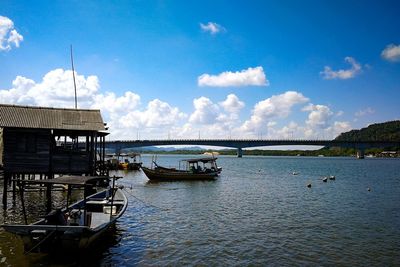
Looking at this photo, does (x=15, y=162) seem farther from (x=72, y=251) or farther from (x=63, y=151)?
(x=72, y=251)

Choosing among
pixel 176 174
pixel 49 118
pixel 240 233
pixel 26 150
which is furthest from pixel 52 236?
Result: pixel 176 174

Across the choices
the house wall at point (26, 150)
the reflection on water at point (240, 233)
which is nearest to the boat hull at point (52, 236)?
the reflection on water at point (240, 233)

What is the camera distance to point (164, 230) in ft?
63.6

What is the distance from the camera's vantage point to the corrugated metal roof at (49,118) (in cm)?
2338

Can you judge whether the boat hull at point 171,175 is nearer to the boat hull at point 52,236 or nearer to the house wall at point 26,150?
the house wall at point 26,150

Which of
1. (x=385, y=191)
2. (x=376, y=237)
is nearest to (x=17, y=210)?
(x=376, y=237)

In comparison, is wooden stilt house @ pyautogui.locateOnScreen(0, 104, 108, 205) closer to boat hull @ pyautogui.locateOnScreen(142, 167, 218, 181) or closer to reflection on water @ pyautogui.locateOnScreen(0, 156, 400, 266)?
reflection on water @ pyautogui.locateOnScreen(0, 156, 400, 266)

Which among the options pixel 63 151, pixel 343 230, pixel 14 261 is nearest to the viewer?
pixel 14 261

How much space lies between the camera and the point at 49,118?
2470cm

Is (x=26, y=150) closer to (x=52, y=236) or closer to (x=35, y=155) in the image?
(x=35, y=155)

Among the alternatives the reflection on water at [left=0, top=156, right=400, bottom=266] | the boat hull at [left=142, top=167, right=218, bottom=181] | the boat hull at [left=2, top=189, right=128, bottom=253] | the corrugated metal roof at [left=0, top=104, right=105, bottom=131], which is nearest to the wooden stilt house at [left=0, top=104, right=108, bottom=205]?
the corrugated metal roof at [left=0, top=104, right=105, bottom=131]

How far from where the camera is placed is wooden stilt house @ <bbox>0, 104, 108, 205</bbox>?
2314 centimetres

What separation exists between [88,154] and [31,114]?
16.1 ft

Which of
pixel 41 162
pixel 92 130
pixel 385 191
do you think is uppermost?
pixel 92 130
